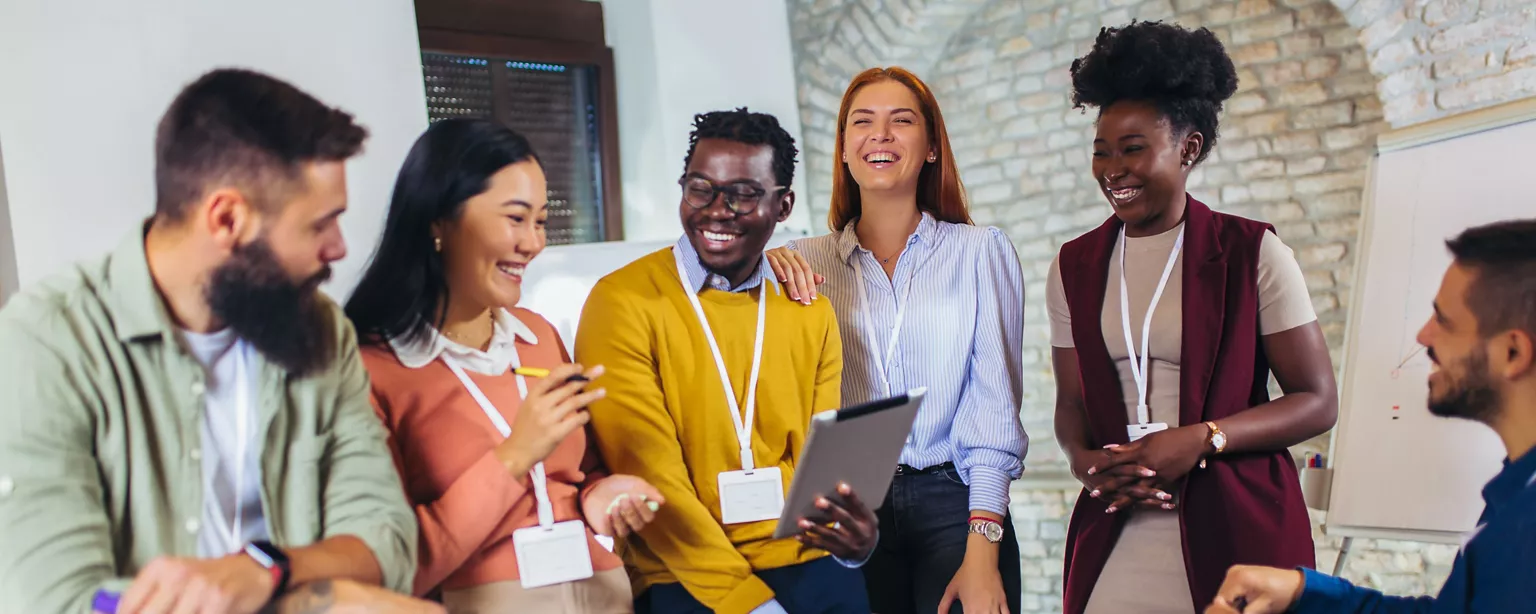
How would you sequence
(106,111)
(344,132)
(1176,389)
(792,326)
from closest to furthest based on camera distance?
(106,111)
(344,132)
(792,326)
(1176,389)

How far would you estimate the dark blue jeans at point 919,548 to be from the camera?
2.52 metres

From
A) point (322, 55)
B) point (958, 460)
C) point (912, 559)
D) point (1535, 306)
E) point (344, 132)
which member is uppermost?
point (322, 55)

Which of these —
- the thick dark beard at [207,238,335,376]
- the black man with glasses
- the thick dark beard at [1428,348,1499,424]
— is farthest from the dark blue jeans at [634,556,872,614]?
the thick dark beard at [1428,348,1499,424]

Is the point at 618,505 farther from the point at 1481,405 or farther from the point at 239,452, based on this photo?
the point at 1481,405

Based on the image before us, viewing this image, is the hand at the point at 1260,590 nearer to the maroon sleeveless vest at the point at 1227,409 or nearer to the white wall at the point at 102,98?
the maroon sleeveless vest at the point at 1227,409

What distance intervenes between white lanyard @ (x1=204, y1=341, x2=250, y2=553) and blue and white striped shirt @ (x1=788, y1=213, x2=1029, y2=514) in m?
1.28

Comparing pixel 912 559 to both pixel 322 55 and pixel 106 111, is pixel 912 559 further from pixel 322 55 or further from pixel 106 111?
pixel 106 111

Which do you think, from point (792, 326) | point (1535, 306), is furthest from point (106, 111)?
point (1535, 306)

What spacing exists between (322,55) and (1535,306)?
2.30 meters

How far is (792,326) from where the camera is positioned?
235cm

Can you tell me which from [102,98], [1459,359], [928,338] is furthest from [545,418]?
[1459,359]

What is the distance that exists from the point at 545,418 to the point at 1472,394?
1.79 m

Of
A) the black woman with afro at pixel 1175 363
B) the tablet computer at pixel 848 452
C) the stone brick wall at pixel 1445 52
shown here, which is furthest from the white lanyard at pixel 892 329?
the stone brick wall at pixel 1445 52

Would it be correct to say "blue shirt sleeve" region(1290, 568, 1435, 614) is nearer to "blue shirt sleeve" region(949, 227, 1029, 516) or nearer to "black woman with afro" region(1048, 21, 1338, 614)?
"black woman with afro" region(1048, 21, 1338, 614)
